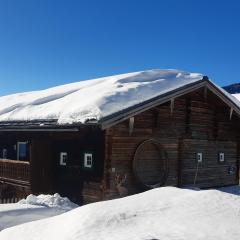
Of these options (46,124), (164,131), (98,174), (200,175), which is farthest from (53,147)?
(200,175)

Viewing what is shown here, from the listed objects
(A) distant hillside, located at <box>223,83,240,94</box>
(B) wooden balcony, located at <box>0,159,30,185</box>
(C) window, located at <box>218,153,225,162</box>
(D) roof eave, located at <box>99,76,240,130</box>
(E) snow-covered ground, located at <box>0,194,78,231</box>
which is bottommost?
(E) snow-covered ground, located at <box>0,194,78,231</box>

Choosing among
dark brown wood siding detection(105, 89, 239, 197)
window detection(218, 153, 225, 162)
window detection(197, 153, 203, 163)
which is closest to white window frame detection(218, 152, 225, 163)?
window detection(218, 153, 225, 162)

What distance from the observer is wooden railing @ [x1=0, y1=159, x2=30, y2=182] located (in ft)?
56.1

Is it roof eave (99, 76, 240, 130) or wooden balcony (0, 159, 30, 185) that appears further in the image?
wooden balcony (0, 159, 30, 185)

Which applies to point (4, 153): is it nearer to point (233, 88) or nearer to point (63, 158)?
point (63, 158)

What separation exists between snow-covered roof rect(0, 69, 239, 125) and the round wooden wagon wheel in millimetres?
2074

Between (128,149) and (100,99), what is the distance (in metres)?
2.27

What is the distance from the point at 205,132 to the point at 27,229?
45.1 feet

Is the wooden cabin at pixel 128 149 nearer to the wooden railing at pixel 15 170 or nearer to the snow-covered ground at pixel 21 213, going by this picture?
the wooden railing at pixel 15 170

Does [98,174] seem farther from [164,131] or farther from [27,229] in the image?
[27,229]

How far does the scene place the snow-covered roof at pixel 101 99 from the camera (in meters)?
15.0

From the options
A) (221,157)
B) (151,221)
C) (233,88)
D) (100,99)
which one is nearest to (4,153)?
(100,99)

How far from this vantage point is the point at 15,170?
58.6 ft

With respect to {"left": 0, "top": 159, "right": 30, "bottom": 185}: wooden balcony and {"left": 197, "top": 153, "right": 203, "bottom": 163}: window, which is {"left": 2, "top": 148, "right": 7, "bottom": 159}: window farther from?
A: {"left": 197, "top": 153, "right": 203, "bottom": 163}: window
